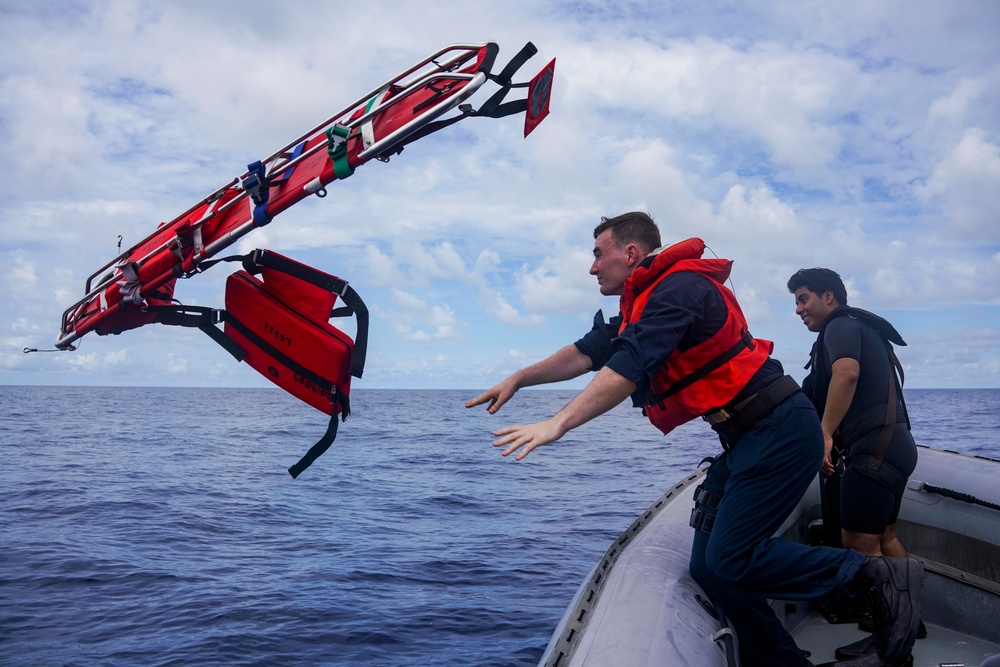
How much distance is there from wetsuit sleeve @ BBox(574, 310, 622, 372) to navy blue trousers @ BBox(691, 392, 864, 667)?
0.72 m

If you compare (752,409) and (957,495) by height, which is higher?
(752,409)

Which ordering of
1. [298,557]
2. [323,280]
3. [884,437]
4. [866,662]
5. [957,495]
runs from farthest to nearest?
[298,557] < [957,495] < [884,437] < [323,280] < [866,662]

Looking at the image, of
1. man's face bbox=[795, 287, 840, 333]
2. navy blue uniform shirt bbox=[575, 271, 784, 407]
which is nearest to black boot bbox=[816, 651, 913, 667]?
navy blue uniform shirt bbox=[575, 271, 784, 407]

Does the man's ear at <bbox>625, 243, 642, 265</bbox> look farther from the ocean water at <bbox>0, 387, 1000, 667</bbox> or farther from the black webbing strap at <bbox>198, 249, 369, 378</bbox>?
the ocean water at <bbox>0, 387, 1000, 667</bbox>

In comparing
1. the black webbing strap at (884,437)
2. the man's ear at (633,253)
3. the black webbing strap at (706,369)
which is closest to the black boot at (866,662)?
the black webbing strap at (884,437)

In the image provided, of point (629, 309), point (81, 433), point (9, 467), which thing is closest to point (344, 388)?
point (629, 309)

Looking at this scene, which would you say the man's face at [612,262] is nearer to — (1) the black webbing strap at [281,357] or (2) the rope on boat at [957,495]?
(1) the black webbing strap at [281,357]

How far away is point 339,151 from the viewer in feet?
9.93

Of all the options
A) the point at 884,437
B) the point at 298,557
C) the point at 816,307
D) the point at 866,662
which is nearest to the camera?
the point at 866,662

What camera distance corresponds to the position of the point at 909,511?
15.7 ft

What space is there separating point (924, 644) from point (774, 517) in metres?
2.13

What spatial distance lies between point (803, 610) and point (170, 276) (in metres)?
4.14

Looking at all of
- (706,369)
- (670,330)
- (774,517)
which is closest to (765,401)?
(706,369)

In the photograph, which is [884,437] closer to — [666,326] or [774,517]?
[774,517]
